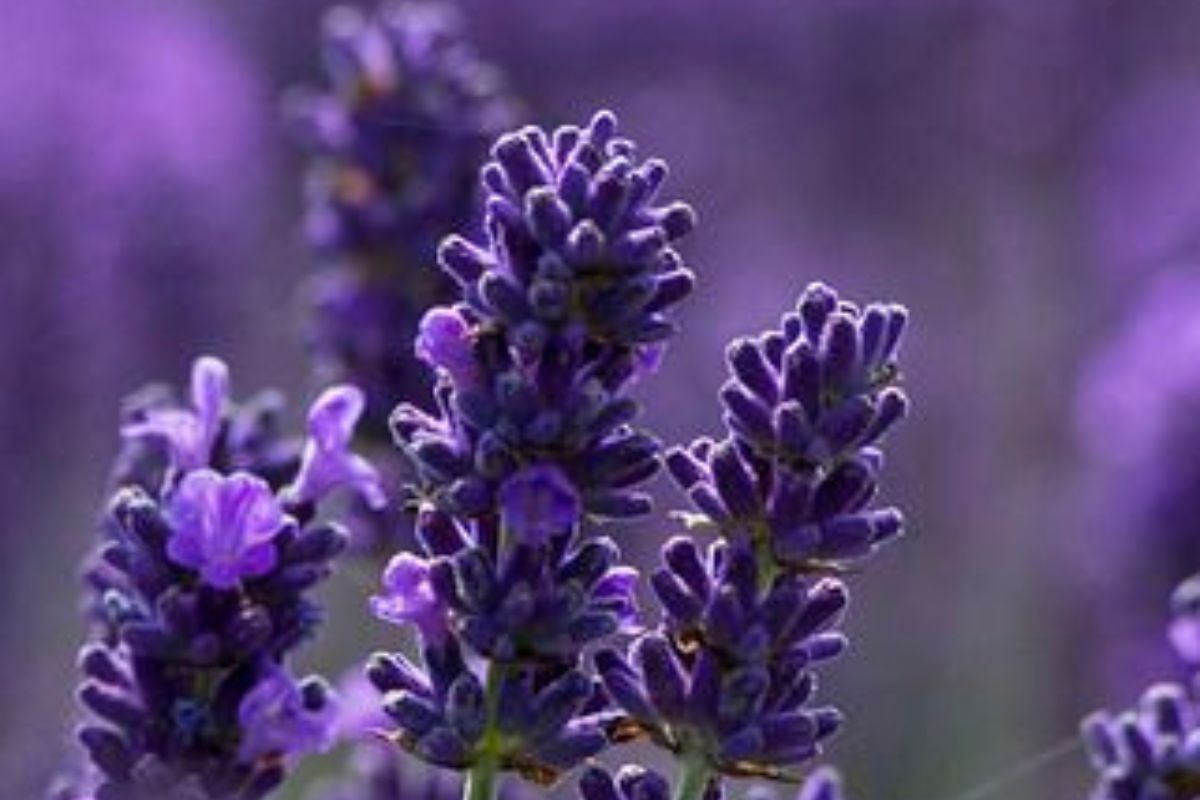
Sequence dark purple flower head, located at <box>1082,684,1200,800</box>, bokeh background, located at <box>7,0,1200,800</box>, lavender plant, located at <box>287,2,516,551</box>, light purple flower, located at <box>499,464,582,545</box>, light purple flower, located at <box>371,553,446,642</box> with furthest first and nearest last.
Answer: bokeh background, located at <box>7,0,1200,800</box>, lavender plant, located at <box>287,2,516,551</box>, dark purple flower head, located at <box>1082,684,1200,800</box>, light purple flower, located at <box>371,553,446,642</box>, light purple flower, located at <box>499,464,582,545</box>

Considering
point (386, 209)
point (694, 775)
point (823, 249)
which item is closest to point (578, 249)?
point (694, 775)

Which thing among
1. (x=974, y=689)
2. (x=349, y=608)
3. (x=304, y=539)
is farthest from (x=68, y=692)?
(x=304, y=539)

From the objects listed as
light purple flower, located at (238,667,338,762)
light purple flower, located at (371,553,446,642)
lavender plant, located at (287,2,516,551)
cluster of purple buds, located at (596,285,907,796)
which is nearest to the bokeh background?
lavender plant, located at (287,2,516,551)

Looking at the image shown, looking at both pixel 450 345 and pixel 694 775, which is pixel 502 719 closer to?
pixel 694 775

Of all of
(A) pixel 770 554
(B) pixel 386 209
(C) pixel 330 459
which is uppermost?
(B) pixel 386 209

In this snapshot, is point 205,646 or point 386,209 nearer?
point 205,646

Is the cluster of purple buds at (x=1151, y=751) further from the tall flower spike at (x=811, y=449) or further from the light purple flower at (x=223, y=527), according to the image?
the light purple flower at (x=223, y=527)

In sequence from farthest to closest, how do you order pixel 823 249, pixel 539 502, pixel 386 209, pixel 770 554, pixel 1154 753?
1. pixel 823 249
2. pixel 386 209
3. pixel 1154 753
4. pixel 770 554
5. pixel 539 502

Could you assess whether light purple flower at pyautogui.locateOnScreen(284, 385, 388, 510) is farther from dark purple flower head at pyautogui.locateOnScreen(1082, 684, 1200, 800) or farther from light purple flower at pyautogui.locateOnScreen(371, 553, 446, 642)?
dark purple flower head at pyautogui.locateOnScreen(1082, 684, 1200, 800)
